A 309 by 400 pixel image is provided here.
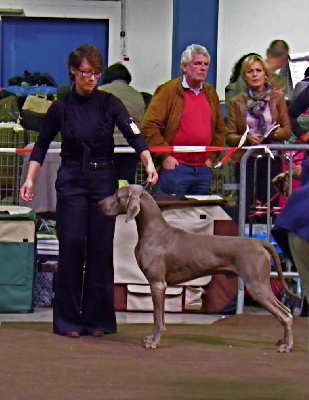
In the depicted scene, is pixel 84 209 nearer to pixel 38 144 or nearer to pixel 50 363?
pixel 38 144

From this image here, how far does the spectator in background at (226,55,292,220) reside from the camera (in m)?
9.12

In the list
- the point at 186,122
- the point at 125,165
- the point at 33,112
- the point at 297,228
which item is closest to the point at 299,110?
the point at 186,122

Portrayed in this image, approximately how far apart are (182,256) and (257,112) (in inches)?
83.7

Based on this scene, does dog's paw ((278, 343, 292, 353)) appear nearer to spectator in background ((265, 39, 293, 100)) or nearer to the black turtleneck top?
the black turtleneck top

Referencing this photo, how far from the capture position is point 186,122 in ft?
29.1

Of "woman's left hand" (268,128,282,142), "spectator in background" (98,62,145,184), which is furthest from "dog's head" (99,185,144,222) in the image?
"spectator in background" (98,62,145,184)

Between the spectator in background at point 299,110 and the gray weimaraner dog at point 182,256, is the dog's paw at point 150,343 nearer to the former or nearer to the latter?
the gray weimaraner dog at point 182,256

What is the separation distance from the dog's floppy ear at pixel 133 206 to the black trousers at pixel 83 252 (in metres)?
0.27

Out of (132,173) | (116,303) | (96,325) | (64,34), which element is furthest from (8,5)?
(96,325)

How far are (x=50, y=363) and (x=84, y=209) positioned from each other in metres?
1.21

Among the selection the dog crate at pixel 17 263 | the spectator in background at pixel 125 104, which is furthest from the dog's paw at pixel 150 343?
the spectator in background at pixel 125 104

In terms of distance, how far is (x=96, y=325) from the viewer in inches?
301

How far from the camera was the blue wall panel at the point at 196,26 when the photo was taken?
12.4m

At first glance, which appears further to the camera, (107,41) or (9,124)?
(107,41)
